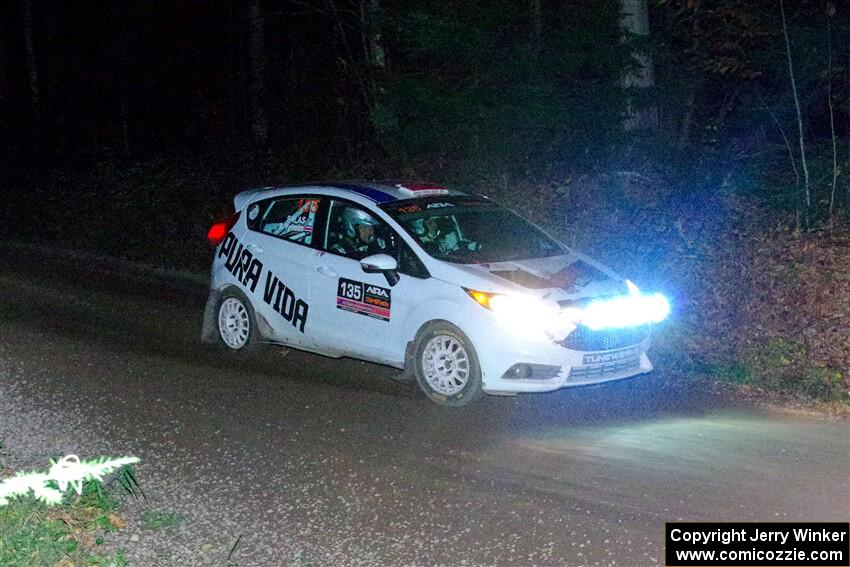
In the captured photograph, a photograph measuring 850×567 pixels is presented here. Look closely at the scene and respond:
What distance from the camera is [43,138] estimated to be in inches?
1102

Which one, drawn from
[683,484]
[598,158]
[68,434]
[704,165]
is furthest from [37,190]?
[683,484]

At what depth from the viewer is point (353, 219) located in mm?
9734

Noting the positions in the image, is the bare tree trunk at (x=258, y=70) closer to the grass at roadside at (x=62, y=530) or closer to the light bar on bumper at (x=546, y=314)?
the light bar on bumper at (x=546, y=314)

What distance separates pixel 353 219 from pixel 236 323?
68.5 inches

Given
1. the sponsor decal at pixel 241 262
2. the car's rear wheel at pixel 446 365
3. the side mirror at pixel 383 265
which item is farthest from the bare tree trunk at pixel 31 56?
the car's rear wheel at pixel 446 365

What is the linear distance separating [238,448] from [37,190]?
724 inches

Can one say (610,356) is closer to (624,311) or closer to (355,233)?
(624,311)

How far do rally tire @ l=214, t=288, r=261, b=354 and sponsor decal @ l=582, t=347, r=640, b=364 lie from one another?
3350mm

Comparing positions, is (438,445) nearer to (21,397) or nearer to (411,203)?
(411,203)

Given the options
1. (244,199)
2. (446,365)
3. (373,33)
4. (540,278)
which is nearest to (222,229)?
(244,199)

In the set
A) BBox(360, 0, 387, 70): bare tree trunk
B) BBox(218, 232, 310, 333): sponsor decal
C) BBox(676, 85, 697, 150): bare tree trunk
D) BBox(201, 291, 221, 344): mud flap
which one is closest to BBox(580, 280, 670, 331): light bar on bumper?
BBox(218, 232, 310, 333): sponsor decal

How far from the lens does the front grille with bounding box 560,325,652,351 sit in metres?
8.51

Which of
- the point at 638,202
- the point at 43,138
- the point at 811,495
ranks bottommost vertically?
the point at 811,495

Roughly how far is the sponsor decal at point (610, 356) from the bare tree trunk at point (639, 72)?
747 cm
